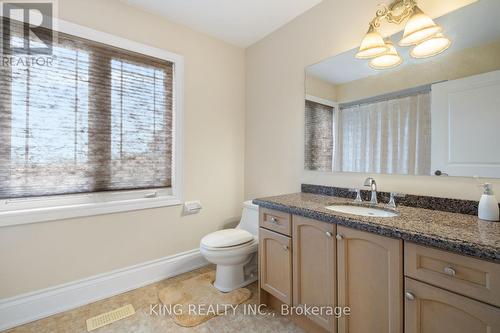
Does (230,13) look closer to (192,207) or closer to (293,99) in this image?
(293,99)

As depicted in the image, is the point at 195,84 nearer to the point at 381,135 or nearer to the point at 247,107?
the point at 247,107

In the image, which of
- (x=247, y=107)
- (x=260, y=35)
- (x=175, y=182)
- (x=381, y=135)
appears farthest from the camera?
(x=247, y=107)

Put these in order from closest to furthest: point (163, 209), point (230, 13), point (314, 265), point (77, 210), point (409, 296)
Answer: point (409, 296) → point (314, 265) → point (77, 210) → point (230, 13) → point (163, 209)

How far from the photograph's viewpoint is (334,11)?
1.85m

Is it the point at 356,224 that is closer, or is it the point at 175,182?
the point at 356,224

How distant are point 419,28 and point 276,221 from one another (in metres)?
1.44

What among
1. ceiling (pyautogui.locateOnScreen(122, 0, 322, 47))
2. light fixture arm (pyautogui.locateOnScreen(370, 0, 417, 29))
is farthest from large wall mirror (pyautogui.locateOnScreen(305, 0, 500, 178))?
ceiling (pyautogui.locateOnScreen(122, 0, 322, 47))

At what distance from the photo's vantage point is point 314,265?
1.37 metres

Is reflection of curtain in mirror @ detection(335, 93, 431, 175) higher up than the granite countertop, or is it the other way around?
reflection of curtain in mirror @ detection(335, 93, 431, 175)

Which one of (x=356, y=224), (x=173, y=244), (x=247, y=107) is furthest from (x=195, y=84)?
(x=356, y=224)

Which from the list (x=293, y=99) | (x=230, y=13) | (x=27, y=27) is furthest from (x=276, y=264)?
(x=27, y=27)

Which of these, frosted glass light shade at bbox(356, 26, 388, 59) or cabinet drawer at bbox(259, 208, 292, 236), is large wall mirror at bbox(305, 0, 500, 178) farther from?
cabinet drawer at bbox(259, 208, 292, 236)

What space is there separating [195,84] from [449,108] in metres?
2.07

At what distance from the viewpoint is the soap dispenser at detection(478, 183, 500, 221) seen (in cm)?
110
